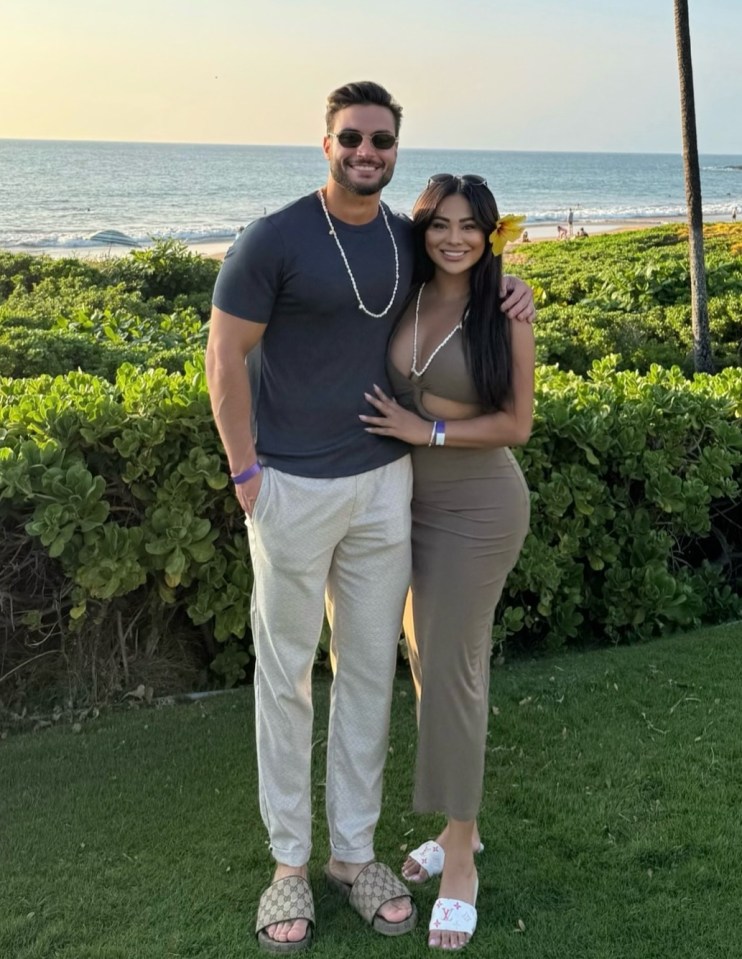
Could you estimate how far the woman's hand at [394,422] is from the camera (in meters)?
2.79

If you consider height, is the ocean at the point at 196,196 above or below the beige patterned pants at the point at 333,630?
above

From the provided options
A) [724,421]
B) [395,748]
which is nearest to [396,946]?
[395,748]

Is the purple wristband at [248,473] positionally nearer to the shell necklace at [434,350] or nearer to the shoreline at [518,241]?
the shell necklace at [434,350]

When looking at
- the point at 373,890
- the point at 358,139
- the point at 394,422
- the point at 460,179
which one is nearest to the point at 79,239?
the point at 460,179

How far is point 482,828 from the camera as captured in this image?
3352 millimetres

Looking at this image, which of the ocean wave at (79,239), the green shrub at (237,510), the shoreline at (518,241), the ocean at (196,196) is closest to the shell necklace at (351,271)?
the green shrub at (237,510)


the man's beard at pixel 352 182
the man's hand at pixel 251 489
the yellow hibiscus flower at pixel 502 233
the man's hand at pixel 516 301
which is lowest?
the man's hand at pixel 251 489

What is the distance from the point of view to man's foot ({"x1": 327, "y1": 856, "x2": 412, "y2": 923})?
2.89m

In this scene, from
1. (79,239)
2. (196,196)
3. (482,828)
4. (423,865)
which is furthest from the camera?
(196,196)

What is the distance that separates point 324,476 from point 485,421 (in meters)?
0.48

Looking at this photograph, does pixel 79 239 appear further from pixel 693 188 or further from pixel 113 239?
pixel 693 188

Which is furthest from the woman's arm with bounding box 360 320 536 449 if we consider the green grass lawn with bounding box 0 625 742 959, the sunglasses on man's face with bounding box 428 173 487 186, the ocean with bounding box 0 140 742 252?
the ocean with bounding box 0 140 742 252

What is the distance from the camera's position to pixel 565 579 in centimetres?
480

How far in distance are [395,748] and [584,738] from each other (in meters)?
0.73
